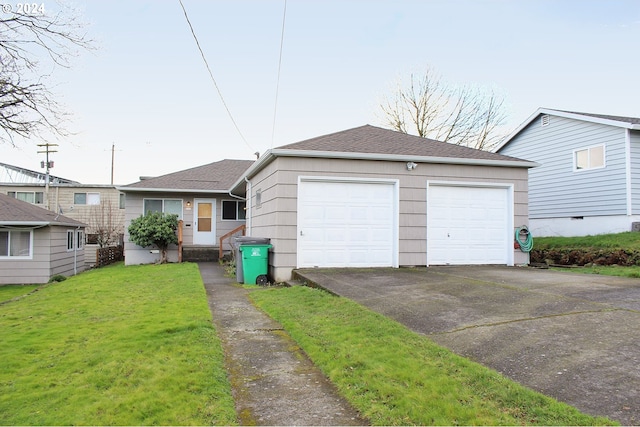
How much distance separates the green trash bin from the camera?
9.81 meters

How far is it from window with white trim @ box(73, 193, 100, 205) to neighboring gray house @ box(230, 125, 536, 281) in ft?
65.8

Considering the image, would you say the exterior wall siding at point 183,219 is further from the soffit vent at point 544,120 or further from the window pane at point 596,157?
the window pane at point 596,157

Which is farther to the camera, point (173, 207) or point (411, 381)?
point (173, 207)

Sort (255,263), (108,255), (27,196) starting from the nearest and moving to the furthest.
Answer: (255,263) < (108,255) < (27,196)

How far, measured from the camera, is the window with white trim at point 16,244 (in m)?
15.4

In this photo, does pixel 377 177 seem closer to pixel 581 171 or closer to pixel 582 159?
pixel 581 171

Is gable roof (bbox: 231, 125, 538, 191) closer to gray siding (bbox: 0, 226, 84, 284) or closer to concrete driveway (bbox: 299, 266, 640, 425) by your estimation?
concrete driveway (bbox: 299, 266, 640, 425)

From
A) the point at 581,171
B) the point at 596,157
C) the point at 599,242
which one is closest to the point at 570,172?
the point at 581,171

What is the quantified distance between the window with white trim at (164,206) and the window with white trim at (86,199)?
1174 centimetres

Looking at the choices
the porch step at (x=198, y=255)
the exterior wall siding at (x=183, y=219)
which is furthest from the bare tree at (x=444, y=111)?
the porch step at (x=198, y=255)

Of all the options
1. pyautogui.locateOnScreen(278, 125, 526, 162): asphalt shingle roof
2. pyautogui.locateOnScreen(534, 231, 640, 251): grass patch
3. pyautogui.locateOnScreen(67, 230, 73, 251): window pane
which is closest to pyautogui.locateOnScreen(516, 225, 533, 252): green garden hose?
pyautogui.locateOnScreen(278, 125, 526, 162): asphalt shingle roof

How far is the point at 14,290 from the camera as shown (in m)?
13.9

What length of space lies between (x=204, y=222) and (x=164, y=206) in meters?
1.76

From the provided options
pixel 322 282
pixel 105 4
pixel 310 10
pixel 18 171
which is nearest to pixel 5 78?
pixel 105 4
